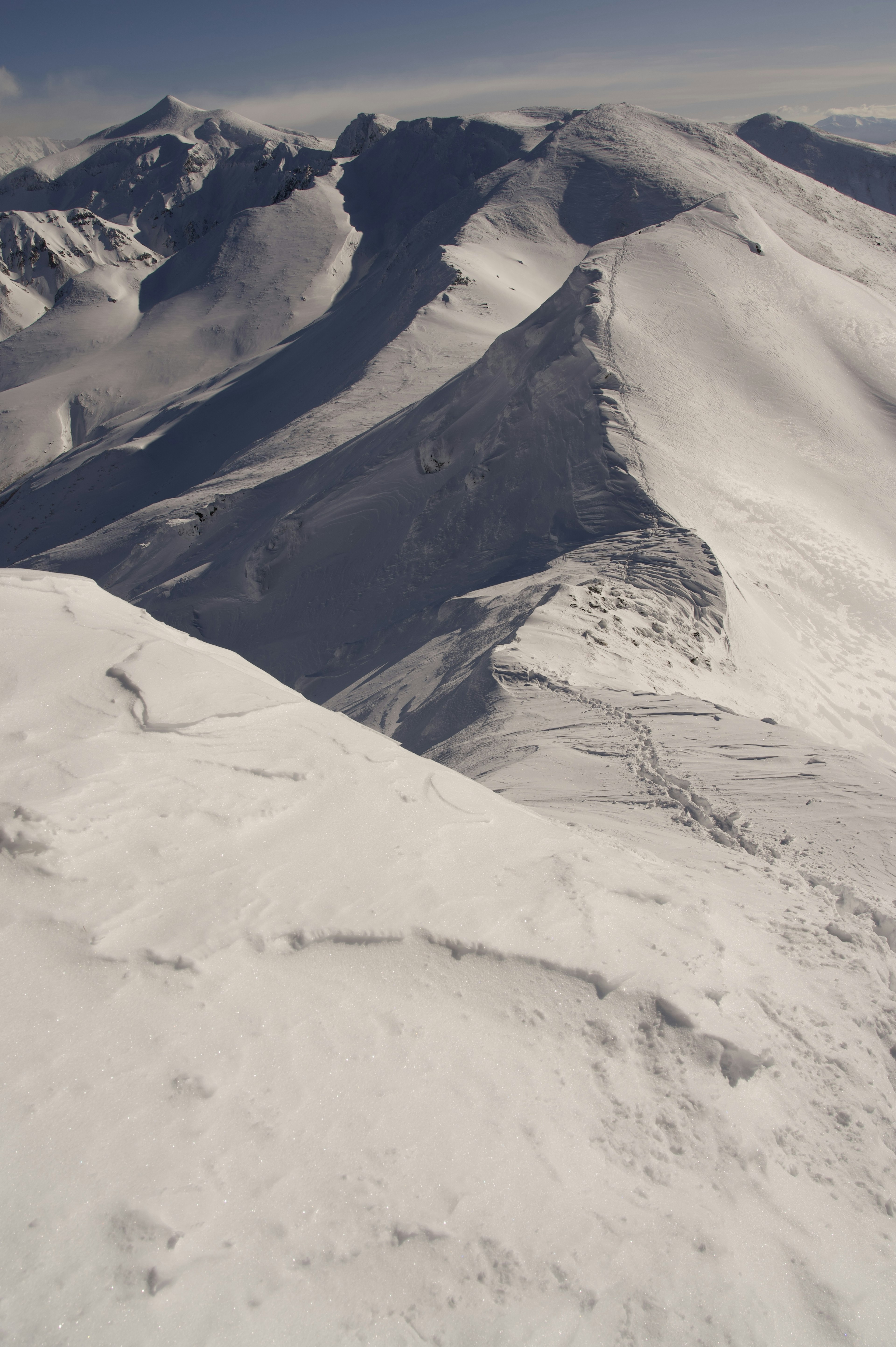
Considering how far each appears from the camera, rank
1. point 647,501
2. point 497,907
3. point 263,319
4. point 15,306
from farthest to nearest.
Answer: point 15,306, point 263,319, point 647,501, point 497,907

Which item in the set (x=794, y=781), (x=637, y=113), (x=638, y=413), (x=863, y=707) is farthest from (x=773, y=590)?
(x=637, y=113)

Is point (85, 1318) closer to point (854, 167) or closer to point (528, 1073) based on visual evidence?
point (528, 1073)

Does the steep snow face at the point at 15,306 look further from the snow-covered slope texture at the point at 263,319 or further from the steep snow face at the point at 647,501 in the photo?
the steep snow face at the point at 647,501

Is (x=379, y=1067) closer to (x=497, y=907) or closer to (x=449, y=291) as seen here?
(x=497, y=907)

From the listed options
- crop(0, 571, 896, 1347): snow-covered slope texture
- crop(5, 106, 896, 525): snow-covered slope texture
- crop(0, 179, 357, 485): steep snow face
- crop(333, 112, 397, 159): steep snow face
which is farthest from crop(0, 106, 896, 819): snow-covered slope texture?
crop(333, 112, 397, 159): steep snow face

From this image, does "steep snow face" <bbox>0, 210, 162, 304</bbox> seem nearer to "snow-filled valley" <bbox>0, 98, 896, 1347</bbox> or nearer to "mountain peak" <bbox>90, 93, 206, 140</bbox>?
"mountain peak" <bbox>90, 93, 206, 140</bbox>

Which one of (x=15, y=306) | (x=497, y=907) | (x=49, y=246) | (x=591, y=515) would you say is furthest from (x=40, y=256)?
(x=497, y=907)
